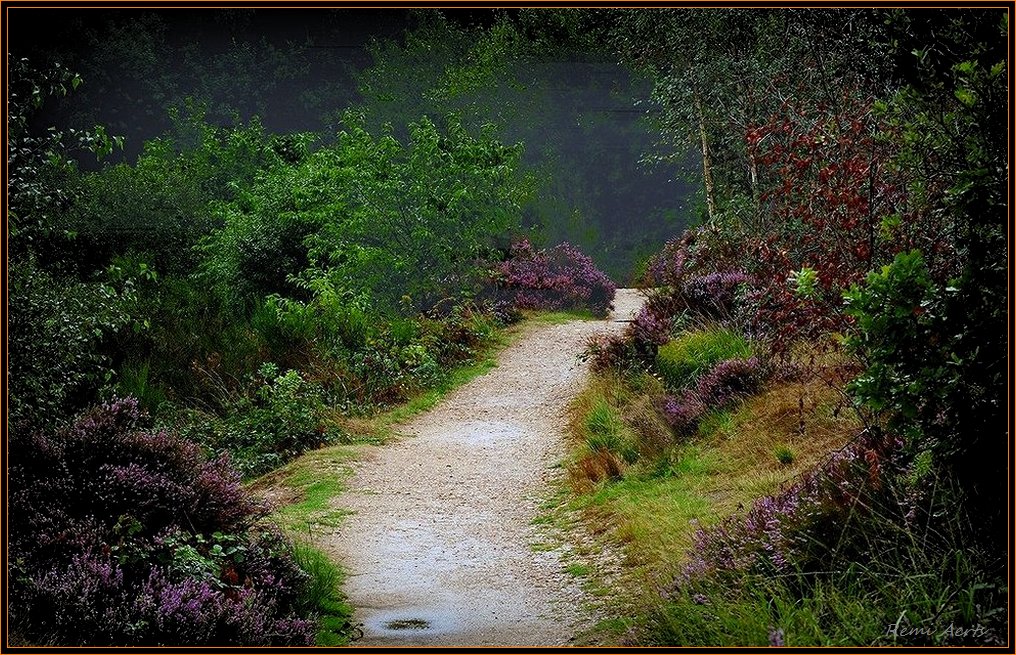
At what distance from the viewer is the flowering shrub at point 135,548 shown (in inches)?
156

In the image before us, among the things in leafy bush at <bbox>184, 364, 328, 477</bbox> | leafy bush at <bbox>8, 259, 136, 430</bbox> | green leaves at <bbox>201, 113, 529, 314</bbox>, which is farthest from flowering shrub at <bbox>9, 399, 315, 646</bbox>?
green leaves at <bbox>201, 113, 529, 314</bbox>

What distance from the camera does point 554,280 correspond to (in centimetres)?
1102

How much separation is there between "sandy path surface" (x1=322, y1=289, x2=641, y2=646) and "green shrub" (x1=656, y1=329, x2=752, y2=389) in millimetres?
1174

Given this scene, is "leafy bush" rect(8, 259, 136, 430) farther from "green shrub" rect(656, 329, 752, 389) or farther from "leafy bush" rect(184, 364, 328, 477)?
"green shrub" rect(656, 329, 752, 389)

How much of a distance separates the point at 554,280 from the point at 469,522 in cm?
451

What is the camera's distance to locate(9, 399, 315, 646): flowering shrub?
13.0 feet

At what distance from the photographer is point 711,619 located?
411 centimetres

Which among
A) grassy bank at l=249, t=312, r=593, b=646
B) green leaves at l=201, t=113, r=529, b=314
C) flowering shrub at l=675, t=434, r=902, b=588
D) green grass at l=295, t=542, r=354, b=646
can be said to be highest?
green leaves at l=201, t=113, r=529, b=314

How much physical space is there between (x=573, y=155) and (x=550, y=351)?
5074mm

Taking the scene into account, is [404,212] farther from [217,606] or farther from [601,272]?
[217,606]

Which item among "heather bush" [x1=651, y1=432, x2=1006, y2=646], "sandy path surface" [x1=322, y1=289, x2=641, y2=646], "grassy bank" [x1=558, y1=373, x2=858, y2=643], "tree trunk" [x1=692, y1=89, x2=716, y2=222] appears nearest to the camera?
"heather bush" [x1=651, y1=432, x2=1006, y2=646]

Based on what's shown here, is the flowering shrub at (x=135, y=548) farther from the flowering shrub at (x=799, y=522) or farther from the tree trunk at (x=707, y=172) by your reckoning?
the tree trunk at (x=707, y=172)

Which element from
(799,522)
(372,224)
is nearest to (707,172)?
(372,224)

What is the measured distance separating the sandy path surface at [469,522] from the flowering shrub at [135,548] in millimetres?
603
